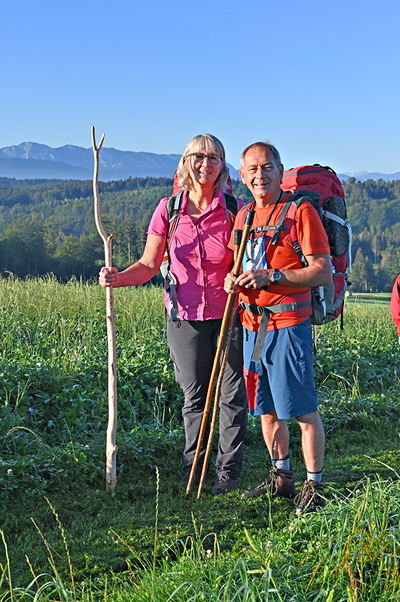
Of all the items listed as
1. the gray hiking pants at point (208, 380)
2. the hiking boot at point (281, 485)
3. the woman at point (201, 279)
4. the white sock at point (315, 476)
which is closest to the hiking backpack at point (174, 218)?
the woman at point (201, 279)

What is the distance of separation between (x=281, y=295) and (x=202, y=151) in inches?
44.9

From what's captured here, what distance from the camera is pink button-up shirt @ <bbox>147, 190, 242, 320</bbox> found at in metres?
4.39

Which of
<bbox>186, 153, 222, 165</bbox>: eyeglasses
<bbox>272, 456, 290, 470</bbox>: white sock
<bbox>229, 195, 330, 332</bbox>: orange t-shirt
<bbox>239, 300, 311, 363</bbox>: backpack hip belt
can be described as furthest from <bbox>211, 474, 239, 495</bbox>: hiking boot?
<bbox>186, 153, 222, 165</bbox>: eyeglasses

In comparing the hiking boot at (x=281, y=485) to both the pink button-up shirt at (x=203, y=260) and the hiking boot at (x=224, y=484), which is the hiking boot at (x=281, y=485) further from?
the pink button-up shirt at (x=203, y=260)

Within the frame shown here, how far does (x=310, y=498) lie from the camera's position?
4.04 m

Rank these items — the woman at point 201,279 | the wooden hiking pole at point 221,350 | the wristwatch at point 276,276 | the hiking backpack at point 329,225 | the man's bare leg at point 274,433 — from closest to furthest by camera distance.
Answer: the wristwatch at point 276,276
the wooden hiking pole at point 221,350
the hiking backpack at point 329,225
the man's bare leg at point 274,433
the woman at point 201,279

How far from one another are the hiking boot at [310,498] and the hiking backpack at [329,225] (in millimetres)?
1037

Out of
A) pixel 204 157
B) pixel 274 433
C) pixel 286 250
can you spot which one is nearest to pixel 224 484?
pixel 274 433

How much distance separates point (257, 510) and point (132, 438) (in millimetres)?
1536

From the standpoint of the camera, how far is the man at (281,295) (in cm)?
382

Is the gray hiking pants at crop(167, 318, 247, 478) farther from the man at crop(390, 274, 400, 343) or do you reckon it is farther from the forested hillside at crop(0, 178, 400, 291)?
the forested hillside at crop(0, 178, 400, 291)

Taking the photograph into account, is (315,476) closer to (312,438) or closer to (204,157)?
(312,438)

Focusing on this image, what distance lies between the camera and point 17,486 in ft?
14.9

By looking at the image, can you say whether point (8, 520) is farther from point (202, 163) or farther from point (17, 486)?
point (202, 163)
